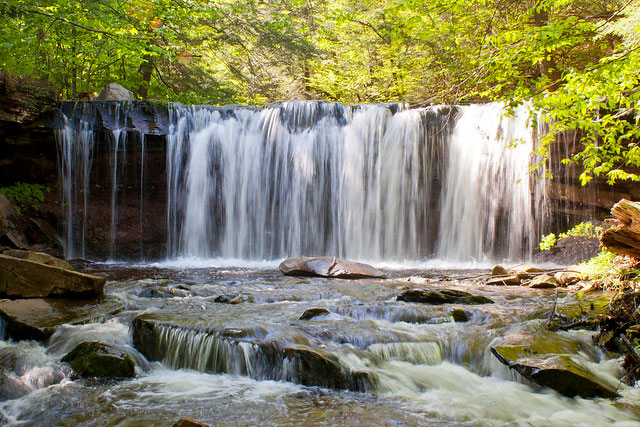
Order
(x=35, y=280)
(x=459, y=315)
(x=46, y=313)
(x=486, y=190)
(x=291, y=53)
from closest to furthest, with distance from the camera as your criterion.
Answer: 1. (x=46, y=313)
2. (x=459, y=315)
3. (x=35, y=280)
4. (x=486, y=190)
5. (x=291, y=53)

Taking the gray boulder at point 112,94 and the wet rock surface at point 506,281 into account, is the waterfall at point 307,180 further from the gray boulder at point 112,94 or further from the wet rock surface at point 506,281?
the wet rock surface at point 506,281

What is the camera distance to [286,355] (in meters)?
4.46

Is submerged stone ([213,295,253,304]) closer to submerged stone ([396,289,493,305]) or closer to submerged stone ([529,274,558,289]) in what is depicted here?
submerged stone ([396,289,493,305])

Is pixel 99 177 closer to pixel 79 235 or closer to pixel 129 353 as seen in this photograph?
pixel 79 235

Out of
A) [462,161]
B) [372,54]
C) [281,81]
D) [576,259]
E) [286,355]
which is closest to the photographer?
[286,355]

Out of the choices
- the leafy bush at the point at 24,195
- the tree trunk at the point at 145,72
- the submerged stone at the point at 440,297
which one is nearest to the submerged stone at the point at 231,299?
the submerged stone at the point at 440,297

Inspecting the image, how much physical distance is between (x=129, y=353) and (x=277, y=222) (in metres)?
9.25

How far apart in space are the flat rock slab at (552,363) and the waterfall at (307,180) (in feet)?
28.0

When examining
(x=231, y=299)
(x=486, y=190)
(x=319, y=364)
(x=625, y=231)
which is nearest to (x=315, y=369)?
(x=319, y=364)

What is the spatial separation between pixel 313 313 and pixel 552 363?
8.94ft

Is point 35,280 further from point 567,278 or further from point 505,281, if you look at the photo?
point 567,278

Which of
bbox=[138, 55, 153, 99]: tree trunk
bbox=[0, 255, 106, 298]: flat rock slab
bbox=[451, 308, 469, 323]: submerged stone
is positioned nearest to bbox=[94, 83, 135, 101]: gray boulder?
bbox=[138, 55, 153, 99]: tree trunk

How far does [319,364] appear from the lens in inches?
170

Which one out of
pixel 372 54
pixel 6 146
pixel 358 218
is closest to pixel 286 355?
pixel 358 218
